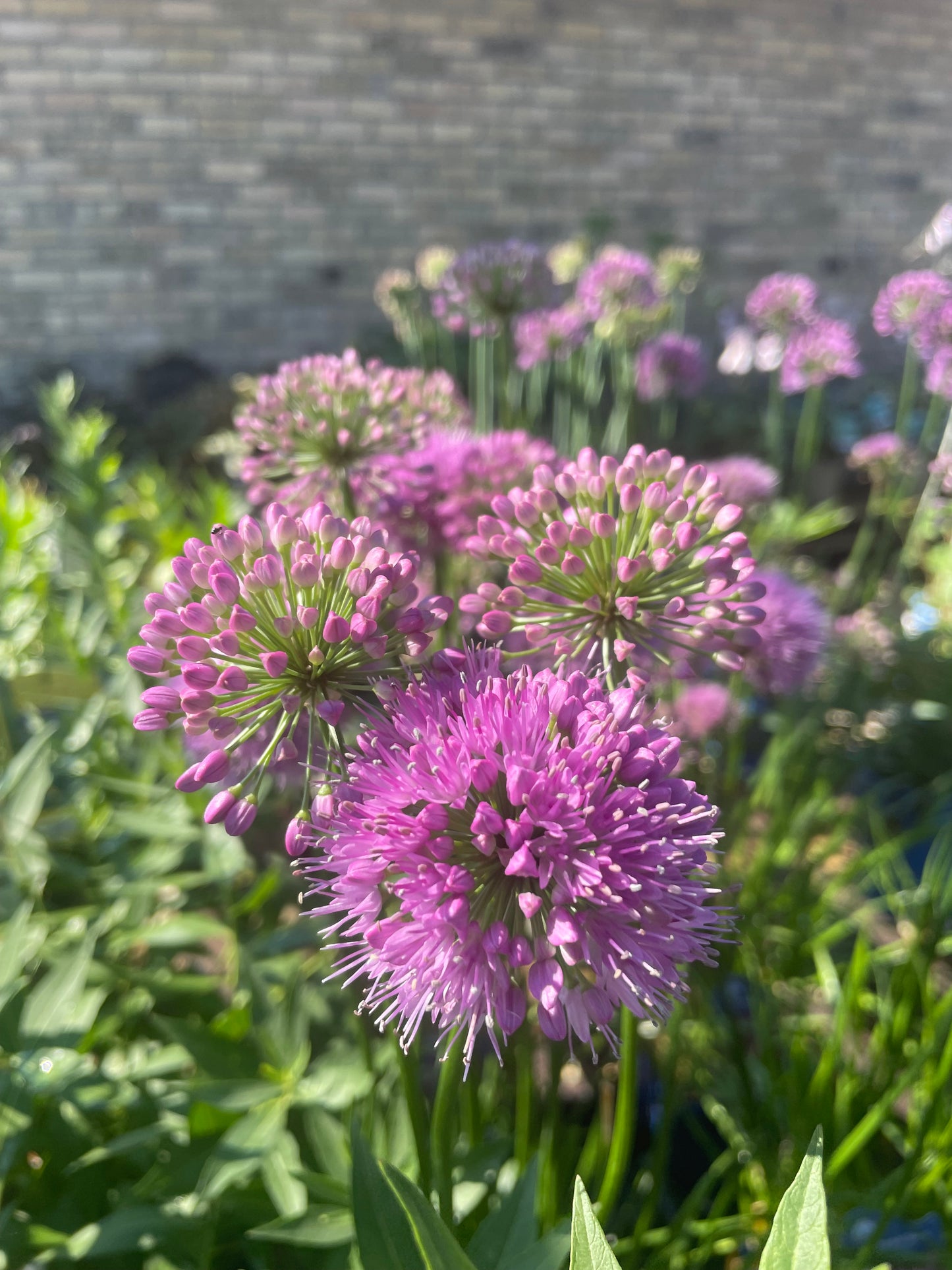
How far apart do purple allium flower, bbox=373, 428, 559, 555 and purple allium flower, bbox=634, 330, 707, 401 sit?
1628 millimetres

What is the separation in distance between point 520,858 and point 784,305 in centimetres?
291

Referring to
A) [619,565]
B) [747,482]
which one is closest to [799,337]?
[747,482]

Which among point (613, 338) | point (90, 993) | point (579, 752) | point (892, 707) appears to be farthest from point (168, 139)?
point (579, 752)

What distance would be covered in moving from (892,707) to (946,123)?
8181mm

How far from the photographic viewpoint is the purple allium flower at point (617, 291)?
2.33 metres

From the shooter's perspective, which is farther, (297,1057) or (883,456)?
(883,456)

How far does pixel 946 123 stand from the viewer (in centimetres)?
845

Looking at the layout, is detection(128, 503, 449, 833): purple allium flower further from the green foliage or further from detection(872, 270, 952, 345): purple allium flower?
detection(872, 270, 952, 345): purple allium flower

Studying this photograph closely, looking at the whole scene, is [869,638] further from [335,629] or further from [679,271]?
[335,629]

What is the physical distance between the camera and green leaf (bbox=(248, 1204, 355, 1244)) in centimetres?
89

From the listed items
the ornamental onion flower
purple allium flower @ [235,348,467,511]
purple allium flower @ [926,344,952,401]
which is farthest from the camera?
purple allium flower @ [926,344,952,401]

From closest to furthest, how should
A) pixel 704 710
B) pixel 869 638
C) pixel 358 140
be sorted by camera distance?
1. pixel 704 710
2. pixel 869 638
3. pixel 358 140

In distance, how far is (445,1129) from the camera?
2.60ft

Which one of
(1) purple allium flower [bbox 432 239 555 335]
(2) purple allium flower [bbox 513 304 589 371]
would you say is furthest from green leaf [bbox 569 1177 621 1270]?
(2) purple allium flower [bbox 513 304 589 371]
